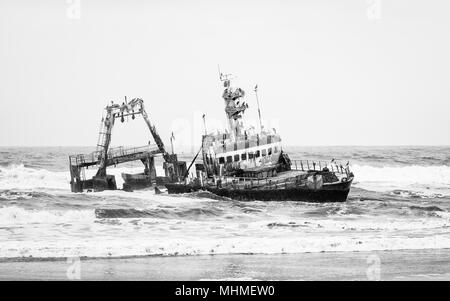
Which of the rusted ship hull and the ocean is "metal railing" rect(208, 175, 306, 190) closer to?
the rusted ship hull

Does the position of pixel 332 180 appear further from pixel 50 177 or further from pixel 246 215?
pixel 50 177

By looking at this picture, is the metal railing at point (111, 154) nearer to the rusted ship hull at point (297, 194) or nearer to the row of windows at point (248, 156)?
the row of windows at point (248, 156)

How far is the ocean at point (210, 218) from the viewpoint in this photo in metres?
16.5

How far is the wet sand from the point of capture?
532 inches

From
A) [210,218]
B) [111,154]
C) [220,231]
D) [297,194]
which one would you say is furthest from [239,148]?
[220,231]

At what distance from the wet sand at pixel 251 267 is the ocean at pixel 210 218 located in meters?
0.64

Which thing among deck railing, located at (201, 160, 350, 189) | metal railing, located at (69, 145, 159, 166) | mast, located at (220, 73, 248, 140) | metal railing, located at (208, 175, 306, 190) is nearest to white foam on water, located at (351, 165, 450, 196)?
deck railing, located at (201, 160, 350, 189)

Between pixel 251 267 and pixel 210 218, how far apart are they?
7221 millimetres

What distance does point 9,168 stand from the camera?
25359 mm

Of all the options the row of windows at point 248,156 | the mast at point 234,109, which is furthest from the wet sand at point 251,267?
the mast at point 234,109

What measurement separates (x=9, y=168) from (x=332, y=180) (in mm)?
13776

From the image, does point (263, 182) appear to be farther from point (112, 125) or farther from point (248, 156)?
point (112, 125)

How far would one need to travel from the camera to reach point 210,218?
21594mm
